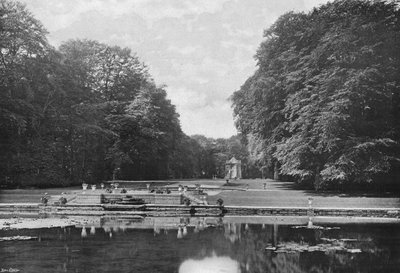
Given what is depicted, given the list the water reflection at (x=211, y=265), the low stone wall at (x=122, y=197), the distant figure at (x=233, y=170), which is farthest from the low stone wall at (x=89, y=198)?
the distant figure at (x=233, y=170)

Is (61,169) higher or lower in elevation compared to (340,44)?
lower

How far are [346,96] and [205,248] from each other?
26.1m

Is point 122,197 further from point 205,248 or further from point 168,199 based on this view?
point 205,248

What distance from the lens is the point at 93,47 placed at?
73.3 meters

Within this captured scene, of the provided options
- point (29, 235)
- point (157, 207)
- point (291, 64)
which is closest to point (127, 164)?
point (291, 64)

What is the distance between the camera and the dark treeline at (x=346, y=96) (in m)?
40.8

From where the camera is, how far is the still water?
15.7 meters

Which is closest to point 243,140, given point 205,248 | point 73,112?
point 73,112

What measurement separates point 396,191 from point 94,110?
35.1m

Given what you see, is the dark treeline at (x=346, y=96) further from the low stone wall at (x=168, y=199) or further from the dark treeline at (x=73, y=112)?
the dark treeline at (x=73, y=112)

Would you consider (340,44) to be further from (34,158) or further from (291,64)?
(34,158)

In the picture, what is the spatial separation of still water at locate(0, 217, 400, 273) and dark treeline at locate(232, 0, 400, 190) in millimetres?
14119

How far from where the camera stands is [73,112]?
60.6 meters

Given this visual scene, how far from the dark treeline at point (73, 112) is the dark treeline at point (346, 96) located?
79.7ft
